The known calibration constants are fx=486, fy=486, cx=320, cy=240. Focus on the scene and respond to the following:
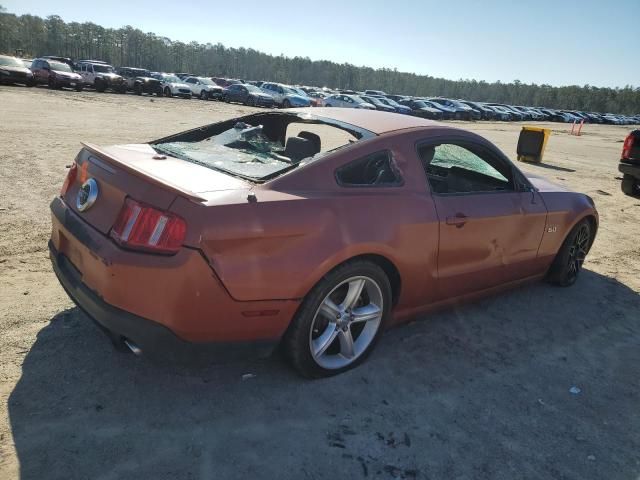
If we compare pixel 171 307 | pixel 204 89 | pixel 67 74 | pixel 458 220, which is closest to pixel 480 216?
pixel 458 220

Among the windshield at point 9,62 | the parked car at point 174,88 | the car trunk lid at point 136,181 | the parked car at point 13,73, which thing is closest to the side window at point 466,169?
the car trunk lid at point 136,181

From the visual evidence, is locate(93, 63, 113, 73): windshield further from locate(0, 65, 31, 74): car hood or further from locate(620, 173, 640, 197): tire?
locate(620, 173, 640, 197): tire

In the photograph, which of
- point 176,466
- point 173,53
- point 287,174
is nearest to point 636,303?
point 287,174

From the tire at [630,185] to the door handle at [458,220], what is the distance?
8.66 meters

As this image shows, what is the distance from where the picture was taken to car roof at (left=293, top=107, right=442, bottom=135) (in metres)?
3.24

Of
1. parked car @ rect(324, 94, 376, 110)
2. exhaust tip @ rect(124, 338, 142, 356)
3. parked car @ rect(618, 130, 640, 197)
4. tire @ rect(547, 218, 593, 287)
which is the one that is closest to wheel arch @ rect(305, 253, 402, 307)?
exhaust tip @ rect(124, 338, 142, 356)

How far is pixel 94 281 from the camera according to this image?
2.46 m

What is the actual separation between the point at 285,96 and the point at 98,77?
12163 mm

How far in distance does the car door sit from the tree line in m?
93.4

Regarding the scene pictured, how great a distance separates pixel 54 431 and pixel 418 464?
1.75 meters

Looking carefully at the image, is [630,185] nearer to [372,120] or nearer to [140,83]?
[372,120]

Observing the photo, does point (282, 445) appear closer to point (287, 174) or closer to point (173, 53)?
point (287, 174)

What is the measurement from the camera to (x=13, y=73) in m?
25.8

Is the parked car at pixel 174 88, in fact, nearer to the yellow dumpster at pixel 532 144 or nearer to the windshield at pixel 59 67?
the windshield at pixel 59 67
